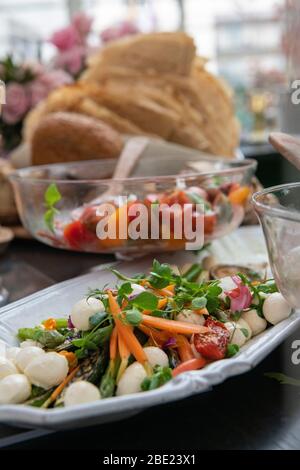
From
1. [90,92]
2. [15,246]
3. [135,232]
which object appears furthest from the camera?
[90,92]

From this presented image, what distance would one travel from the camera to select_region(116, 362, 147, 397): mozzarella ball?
46 centimetres

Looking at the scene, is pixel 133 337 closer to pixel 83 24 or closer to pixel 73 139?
pixel 73 139

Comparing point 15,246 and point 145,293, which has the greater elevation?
point 145,293

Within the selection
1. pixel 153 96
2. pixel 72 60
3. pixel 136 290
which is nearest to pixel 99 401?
pixel 136 290

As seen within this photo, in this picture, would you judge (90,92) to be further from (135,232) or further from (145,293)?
(145,293)

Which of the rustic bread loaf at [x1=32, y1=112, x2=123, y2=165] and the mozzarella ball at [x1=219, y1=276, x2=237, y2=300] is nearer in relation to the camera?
the mozzarella ball at [x1=219, y1=276, x2=237, y2=300]

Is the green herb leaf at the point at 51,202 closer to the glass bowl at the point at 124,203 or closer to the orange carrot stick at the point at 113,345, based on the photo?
the glass bowl at the point at 124,203

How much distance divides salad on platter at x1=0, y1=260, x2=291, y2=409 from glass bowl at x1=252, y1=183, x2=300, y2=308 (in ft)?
0.08

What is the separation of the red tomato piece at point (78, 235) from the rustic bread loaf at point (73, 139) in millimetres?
328

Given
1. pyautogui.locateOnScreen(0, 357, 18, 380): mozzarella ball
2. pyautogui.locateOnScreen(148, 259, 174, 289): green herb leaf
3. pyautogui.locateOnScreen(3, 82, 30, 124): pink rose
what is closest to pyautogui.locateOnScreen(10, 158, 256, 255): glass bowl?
pyautogui.locateOnScreen(148, 259, 174, 289): green herb leaf

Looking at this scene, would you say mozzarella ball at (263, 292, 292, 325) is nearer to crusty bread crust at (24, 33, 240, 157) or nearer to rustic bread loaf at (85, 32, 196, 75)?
crusty bread crust at (24, 33, 240, 157)
